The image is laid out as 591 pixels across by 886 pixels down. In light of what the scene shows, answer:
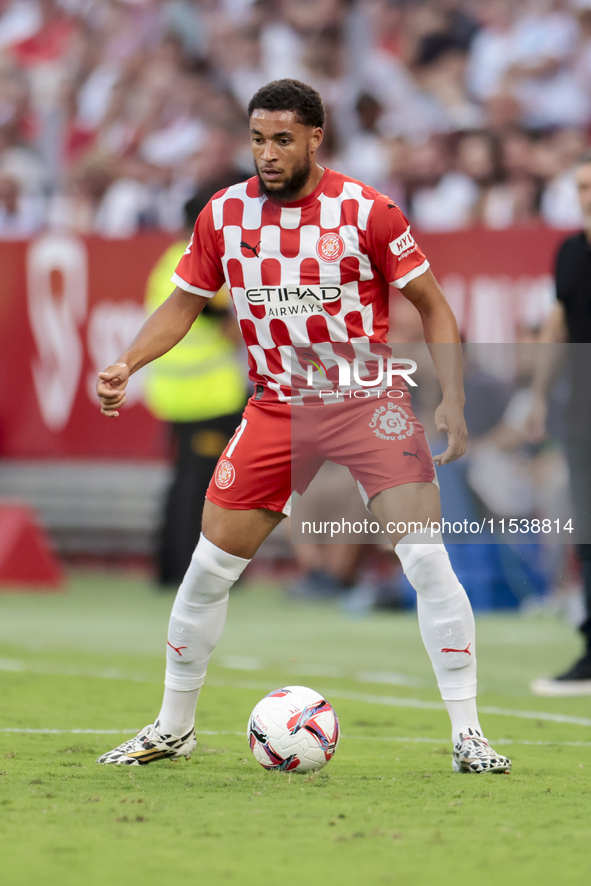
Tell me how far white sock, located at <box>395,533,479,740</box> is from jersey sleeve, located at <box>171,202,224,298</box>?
1132 mm

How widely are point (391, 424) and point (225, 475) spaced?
23.3 inches

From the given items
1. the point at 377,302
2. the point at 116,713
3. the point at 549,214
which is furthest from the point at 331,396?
the point at 549,214

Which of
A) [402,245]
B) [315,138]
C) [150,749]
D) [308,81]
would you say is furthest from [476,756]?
[308,81]

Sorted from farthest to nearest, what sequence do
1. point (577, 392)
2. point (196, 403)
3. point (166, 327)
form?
point (196, 403)
point (577, 392)
point (166, 327)

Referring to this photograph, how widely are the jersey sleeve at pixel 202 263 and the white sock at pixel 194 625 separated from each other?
881mm

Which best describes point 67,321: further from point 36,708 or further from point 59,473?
point 36,708

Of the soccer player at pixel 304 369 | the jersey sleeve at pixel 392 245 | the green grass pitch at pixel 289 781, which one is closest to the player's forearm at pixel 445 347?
the soccer player at pixel 304 369

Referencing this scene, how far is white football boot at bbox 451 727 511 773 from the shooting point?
438 cm

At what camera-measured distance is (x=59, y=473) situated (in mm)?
11656

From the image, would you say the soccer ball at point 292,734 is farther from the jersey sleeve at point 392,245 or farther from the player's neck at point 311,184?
the player's neck at point 311,184

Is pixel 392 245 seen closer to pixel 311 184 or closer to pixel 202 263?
pixel 311 184

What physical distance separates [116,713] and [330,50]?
8996mm

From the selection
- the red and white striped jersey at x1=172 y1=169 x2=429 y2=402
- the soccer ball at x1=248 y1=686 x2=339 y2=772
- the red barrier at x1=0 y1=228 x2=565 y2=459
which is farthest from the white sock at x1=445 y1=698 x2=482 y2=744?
the red barrier at x1=0 y1=228 x2=565 y2=459

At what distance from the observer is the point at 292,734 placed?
14.5 feet
